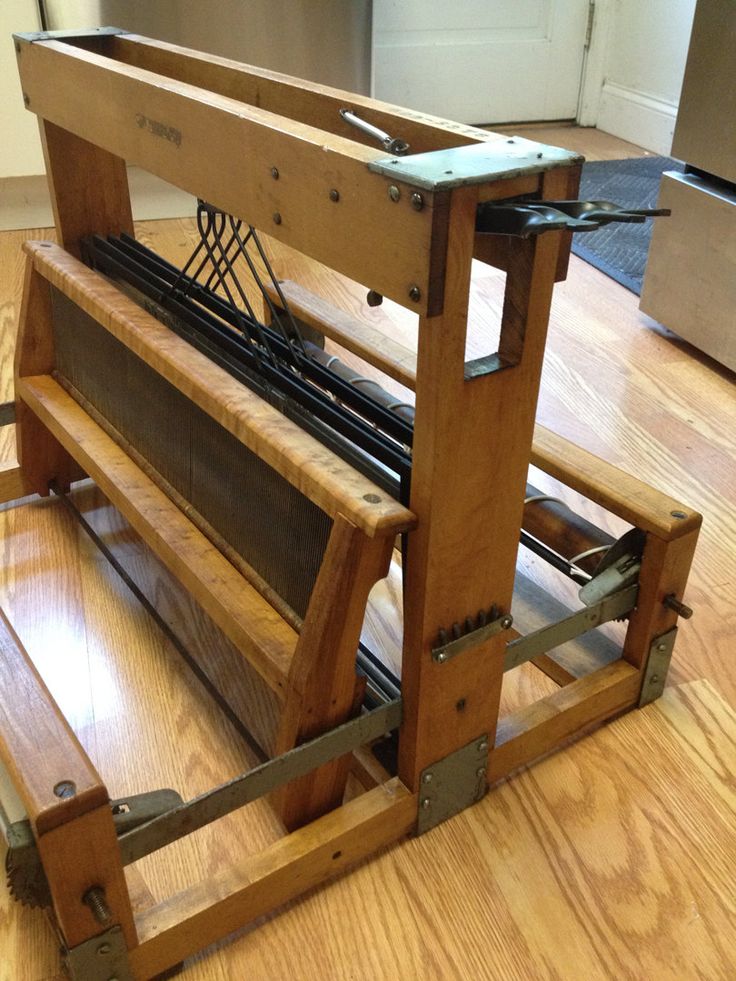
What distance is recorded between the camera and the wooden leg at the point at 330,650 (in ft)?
2.69

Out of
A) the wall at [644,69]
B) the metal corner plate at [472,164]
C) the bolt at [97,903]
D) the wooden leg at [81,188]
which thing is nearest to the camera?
the metal corner plate at [472,164]

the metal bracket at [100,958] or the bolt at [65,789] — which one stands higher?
the bolt at [65,789]

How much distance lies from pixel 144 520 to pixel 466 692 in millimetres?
424

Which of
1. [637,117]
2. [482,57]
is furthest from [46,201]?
[637,117]

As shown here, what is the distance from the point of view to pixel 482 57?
3605 millimetres

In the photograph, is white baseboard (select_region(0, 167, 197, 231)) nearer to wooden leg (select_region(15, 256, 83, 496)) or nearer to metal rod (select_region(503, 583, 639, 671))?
wooden leg (select_region(15, 256, 83, 496))

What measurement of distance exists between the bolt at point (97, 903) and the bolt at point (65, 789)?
9 centimetres

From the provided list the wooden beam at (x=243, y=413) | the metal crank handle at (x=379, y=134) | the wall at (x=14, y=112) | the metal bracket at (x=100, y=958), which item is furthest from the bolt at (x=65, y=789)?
the wall at (x=14, y=112)

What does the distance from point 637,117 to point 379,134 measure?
2.94 m

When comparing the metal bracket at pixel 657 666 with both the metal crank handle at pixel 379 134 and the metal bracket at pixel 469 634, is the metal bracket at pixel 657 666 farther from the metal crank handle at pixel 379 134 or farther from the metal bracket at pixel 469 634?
the metal crank handle at pixel 379 134

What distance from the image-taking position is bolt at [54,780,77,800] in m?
0.72

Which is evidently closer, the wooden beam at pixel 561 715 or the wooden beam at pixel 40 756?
the wooden beam at pixel 40 756

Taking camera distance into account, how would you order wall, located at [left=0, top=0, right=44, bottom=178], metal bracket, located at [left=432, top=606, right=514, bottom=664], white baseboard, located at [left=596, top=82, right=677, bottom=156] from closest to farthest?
metal bracket, located at [left=432, top=606, right=514, bottom=664]
wall, located at [left=0, top=0, right=44, bottom=178]
white baseboard, located at [left=596, top=82, right=677, bottom=156]

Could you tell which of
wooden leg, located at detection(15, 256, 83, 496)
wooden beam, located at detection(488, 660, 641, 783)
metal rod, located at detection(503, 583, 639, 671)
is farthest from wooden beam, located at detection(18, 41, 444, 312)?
wooden beam, located at detection(488, 660, 641, 783)
